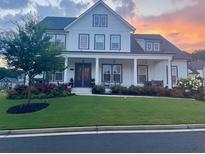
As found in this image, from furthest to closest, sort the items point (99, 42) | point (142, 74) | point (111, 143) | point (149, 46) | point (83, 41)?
point (149, 46)
point (142, 74)
point (99, 42)
point (83, 41)
point (111, 143)

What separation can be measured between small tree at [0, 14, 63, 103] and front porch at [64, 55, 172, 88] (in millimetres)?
10380

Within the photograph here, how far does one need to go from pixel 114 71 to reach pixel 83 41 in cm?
451

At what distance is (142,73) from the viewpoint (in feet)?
93.0

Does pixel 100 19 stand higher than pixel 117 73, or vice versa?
pixel 100 19

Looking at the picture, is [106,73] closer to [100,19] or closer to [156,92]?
[100,19]

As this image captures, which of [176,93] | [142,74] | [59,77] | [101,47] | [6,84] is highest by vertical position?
[101,47]

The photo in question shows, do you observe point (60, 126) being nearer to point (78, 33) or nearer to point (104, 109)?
point (104, 109)

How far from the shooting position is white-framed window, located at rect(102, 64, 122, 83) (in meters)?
27.6

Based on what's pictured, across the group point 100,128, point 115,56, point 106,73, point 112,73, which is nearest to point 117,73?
point 112,73

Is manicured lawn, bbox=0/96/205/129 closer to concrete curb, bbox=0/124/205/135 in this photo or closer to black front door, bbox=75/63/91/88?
concrete curb, bbox=0/124/205/135

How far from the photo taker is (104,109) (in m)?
14.1

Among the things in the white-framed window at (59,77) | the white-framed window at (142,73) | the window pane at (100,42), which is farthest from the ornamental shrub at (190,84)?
the white-framed window at (59,77)

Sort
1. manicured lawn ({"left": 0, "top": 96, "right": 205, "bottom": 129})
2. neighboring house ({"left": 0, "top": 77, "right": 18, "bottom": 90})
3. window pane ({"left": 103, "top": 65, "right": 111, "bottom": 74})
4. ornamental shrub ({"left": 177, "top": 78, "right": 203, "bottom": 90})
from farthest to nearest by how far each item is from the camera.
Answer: neighboring house ({"left": 0, "top": 77, "right": 18, "bottom": 90}) < window pane ({"left": 103, "top": 65, "right": 111, "bottom": 74}) < ornamental shrub ({"left": 177, "top": 78, "right": 203, "bottom": 90}) < manicured lawn ({"left": 0, "top": 96, "right": 205, "bottom": 129})

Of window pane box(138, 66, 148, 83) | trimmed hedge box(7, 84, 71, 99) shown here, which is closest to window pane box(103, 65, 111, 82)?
window pane box(138, 66, 148, 83)
